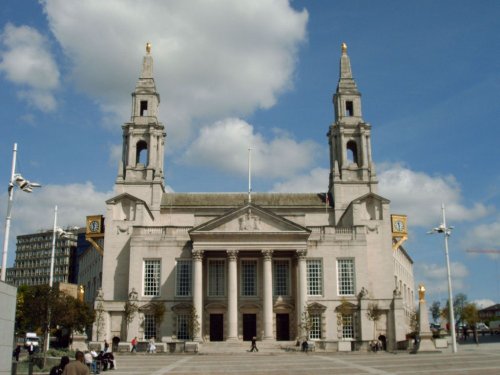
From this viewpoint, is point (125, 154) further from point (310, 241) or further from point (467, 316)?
point (467, 316)

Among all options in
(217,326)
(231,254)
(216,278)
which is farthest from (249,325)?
(231,254)

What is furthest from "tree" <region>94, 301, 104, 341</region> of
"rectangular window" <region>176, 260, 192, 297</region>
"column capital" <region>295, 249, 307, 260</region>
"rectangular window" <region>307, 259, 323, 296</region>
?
"rectangular window" <region>307, 259, 323, 296</region>

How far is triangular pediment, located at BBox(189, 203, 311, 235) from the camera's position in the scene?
5784 centimetres

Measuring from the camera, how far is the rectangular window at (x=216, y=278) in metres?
60.0

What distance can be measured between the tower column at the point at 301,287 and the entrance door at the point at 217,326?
824 cm

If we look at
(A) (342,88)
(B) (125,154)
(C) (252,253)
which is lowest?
(C) (252,253)

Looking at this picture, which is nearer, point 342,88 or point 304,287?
point 304,287

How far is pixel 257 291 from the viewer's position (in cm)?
5994

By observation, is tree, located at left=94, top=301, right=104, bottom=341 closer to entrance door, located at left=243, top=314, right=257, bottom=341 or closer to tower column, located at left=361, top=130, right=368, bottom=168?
entrance door, located at left=243, top=314, right=257, bottom=341

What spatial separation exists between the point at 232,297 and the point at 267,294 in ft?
11.0

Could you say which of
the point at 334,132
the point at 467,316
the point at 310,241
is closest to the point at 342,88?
the point at 334,132

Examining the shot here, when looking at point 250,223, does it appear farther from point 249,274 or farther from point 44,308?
point 44,308

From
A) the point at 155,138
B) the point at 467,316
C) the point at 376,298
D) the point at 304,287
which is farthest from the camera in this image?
the point at 467,316

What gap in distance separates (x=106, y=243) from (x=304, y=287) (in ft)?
74.4
